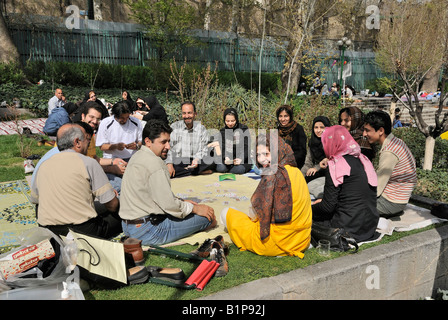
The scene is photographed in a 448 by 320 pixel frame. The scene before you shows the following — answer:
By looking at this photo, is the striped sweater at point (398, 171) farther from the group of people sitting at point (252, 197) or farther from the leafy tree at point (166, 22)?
the leafy tree at point (166, 22)

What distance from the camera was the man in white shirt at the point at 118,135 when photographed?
6004 millimetres

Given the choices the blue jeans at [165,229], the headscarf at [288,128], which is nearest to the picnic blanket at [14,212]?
the blue jeans at [165,229]

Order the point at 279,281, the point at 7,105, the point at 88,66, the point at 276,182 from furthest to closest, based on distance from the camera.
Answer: the point at 88,66 < the point at 7,105 < the point at 276,182 < the point at 279,281

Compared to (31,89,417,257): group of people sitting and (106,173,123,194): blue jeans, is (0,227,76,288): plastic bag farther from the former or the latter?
(106,173,123,194): blue jeans

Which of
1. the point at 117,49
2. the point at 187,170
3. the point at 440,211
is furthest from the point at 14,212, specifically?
the point at 117,49

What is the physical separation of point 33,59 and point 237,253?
629 inches

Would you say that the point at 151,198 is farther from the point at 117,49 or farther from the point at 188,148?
the point at 117,49

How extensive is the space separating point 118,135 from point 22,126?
6.28m

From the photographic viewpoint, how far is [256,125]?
9.13 metres

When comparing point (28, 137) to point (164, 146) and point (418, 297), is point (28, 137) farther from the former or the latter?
point (418, 297)

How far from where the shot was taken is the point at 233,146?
7.32 metres

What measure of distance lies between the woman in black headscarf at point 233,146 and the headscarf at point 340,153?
3.10 metres
